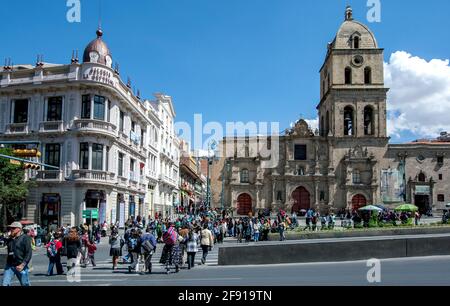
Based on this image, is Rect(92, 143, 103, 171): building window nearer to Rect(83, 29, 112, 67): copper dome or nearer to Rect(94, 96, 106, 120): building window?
Rect(94, 96, 106, 120): building window

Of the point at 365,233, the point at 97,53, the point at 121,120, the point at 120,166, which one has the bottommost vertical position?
the point at 365,233

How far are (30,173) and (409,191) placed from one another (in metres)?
49.7

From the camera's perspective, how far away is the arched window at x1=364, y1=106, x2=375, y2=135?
6531 cm

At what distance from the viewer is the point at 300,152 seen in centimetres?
6631

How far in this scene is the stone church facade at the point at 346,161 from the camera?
63.7 meters

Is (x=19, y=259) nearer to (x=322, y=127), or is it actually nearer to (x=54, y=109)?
(x=54, y=109)

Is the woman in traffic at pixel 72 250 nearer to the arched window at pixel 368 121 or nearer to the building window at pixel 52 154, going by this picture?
the building window at pixel 52 154

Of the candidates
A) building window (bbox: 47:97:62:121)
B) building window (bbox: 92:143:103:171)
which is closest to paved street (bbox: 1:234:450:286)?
building window (bbox: 92:143:103:171)

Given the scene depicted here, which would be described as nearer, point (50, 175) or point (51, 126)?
point (50, 175)

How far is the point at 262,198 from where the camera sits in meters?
65.3

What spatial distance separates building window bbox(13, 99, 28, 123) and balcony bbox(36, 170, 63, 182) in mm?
4940

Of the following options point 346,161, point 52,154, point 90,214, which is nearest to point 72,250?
point 90,214
